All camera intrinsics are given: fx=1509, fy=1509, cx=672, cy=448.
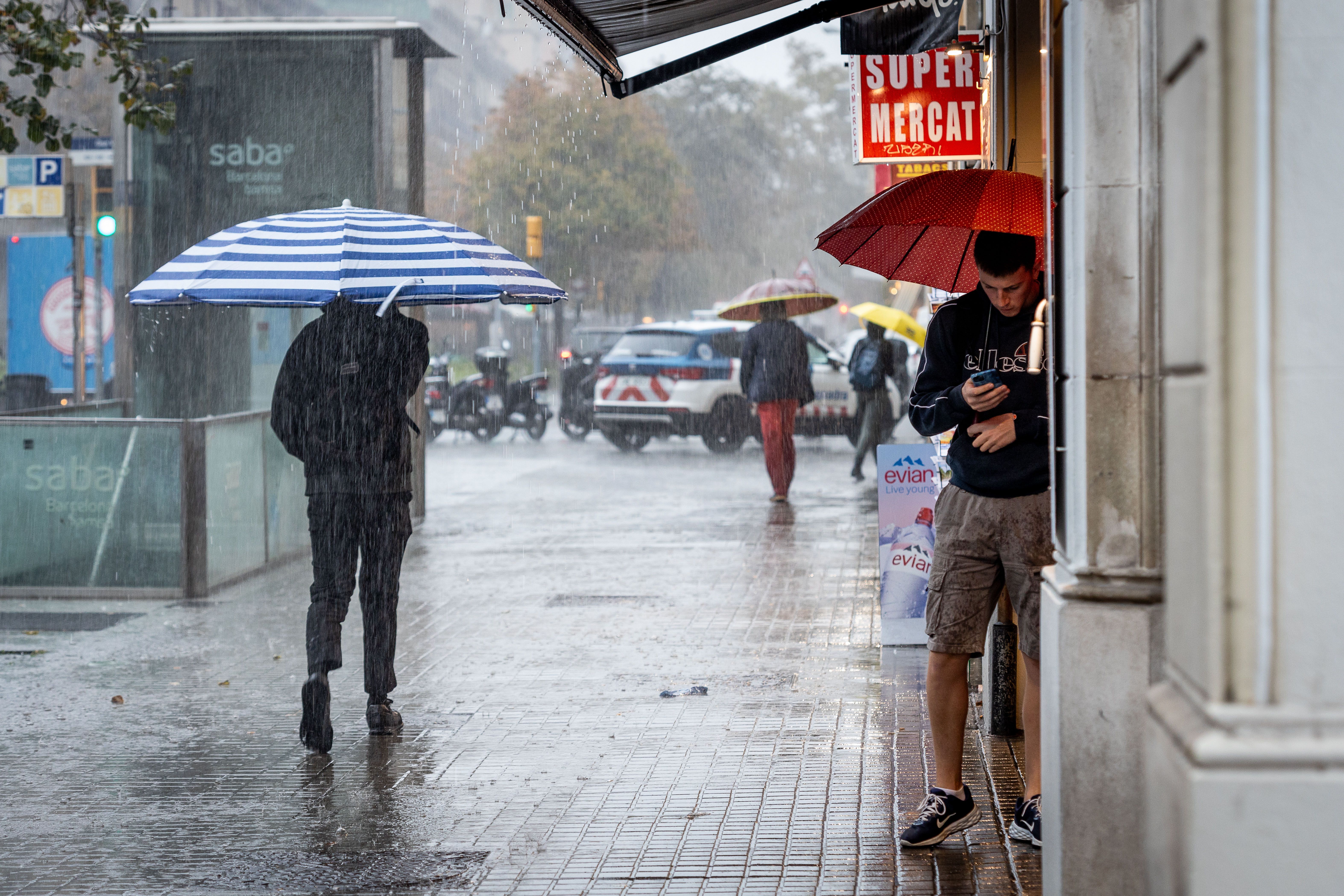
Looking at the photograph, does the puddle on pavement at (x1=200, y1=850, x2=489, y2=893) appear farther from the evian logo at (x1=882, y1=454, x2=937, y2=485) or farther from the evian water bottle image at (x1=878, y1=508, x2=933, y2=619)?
the evian logo at (x1=882, y1=454, x2=937, y2=485)

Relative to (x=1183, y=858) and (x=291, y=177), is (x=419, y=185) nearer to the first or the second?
(x=291, y=177)

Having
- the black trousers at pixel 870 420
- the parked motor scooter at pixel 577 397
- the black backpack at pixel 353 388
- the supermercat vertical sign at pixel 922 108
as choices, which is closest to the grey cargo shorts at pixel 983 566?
the black backpack at pixel 353 388

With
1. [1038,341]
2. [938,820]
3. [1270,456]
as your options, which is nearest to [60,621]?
[938,820]

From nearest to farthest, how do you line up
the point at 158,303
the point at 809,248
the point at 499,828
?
the point at 499,828 → the point at 158,303 → the point at 809,248

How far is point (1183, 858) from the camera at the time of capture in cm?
279

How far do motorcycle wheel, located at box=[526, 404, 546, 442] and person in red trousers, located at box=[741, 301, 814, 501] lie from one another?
10107 mm

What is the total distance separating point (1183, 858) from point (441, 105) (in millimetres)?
82070

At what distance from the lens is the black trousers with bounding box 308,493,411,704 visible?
612cm

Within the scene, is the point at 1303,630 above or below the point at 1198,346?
below

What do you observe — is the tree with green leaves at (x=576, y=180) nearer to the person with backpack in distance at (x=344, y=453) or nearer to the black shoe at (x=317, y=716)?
the person with backpack in distance at (x=344, y=453)

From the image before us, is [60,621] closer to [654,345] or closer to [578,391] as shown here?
[654,345]

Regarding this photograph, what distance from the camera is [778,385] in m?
14.7

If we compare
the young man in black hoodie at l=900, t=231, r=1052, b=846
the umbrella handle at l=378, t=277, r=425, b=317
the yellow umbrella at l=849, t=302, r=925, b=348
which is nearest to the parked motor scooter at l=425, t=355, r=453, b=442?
the yellow umbrella at l=849, t=302, r=925, b=348

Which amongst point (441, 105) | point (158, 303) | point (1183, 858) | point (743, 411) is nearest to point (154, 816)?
point (158, 303)
